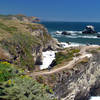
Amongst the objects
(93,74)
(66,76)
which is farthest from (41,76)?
(93,74)

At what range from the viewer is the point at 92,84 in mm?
31469

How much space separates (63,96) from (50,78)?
3.09 meters

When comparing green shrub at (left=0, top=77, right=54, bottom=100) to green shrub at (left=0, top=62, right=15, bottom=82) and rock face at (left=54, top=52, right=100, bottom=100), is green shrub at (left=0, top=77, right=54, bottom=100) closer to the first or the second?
green shrub at (left=0, top=62, right=15, bottom=82)

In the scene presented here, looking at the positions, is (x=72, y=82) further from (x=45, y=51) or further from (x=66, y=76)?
(x=45, y=51)

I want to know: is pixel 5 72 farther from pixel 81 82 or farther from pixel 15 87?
pixel 81 82

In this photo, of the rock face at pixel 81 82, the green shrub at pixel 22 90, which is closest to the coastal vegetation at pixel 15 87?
the green shrub at pixel 22 90

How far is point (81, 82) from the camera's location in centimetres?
2770

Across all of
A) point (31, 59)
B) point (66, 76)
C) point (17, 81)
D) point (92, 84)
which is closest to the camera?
point (17, 81)

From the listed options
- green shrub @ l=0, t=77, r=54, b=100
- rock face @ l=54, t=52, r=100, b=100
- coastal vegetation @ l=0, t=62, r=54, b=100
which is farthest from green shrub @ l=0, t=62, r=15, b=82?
rock face @ l=54, t=52, r=100, b=100

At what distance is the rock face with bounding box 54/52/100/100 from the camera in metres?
24.1

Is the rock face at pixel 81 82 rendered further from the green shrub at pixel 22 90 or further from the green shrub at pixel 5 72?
the green shrub at pixel 5 72

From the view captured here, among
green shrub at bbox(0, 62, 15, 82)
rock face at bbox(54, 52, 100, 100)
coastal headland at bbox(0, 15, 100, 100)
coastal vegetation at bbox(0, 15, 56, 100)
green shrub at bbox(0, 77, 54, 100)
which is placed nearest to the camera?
green shrub at bbox(0, 77, 54, 100)

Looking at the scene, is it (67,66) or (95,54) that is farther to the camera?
(95,54)

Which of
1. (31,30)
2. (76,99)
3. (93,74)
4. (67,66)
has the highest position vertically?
(31,30)
